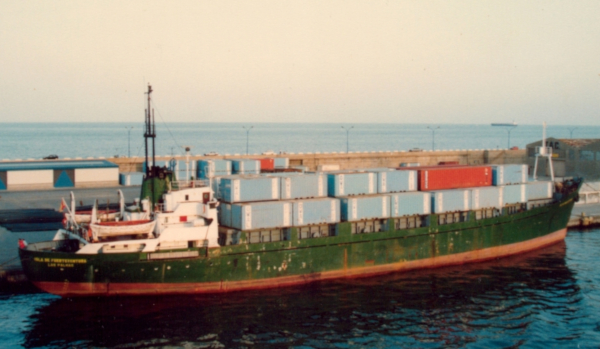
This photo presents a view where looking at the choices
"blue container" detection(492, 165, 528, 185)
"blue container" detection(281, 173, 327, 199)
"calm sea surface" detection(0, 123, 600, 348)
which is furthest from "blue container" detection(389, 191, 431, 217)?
"blue container" detection(492, 165, 528, 185)

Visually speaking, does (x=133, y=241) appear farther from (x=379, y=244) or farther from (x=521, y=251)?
(x=521, y=251)

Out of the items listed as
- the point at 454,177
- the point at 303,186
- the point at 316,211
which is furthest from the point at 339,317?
the point at 454,177

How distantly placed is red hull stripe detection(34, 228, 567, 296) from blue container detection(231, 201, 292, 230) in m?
3.48

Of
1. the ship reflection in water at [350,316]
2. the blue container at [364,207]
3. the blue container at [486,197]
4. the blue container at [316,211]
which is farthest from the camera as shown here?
the blue container at [486,197]

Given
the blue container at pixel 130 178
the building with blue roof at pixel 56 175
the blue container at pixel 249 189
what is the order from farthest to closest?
the blue container at pixel 130 178 → the building with blue roof at pixel 56 175 → the blue container at pixel 249 189

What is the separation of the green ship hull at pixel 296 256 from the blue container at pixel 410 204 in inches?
29.8

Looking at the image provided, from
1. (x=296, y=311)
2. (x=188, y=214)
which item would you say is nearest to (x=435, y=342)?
(x=296, y=311)

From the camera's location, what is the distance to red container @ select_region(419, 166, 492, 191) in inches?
1581

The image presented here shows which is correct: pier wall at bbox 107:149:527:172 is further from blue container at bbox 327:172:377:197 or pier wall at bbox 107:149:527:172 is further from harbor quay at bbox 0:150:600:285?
blue container at bbox 327:172:377:197

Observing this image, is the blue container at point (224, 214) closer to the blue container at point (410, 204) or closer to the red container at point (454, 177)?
the blue container at point (410, 204)

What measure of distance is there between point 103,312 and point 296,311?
35.0 ft

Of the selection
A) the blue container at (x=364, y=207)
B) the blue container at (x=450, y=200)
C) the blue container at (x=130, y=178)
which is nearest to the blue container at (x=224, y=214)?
the blue container at (x=364, y=207)

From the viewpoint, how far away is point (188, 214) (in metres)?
33.1

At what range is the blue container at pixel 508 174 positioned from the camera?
42.5 metres
